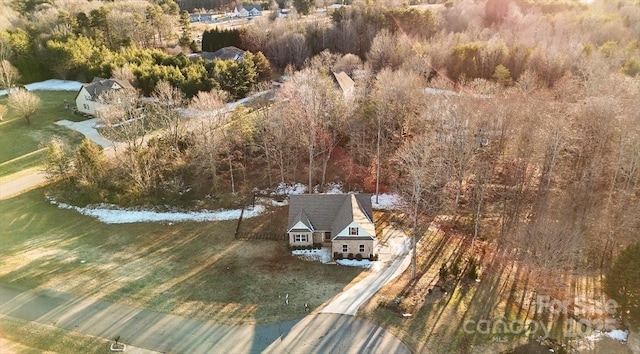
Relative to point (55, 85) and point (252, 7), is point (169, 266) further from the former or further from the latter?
point (252, 7)

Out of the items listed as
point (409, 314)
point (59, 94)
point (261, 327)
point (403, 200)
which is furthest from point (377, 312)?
point (59, 94)

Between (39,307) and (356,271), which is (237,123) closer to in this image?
(356,271)

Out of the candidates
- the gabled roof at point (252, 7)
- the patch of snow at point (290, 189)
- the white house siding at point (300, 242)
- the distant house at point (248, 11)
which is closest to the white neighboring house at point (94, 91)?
the patch of snow at point (290, 189)

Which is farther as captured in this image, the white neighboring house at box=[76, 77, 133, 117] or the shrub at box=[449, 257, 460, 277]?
the white neighboring house at box=[76, 77, 133, 117]

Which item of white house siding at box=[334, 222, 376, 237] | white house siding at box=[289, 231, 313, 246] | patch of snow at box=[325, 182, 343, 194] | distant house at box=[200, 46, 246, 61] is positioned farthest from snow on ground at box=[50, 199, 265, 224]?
distant house at box=[200, 46, 246, 61]

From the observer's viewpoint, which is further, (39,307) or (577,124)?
(577,124)

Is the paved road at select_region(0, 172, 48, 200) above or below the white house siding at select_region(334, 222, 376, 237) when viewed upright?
above

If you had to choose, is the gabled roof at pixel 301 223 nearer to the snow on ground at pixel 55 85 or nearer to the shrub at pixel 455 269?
the shrub at pixel 455 269

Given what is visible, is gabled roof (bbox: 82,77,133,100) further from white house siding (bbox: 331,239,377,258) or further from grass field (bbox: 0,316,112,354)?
white house siding (bbox: 331,239,377,258)
